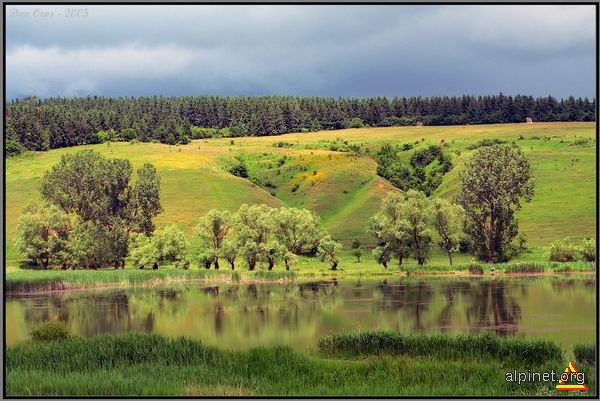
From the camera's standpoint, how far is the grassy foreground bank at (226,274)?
199 ft

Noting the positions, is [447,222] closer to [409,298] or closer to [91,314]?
[409,298]

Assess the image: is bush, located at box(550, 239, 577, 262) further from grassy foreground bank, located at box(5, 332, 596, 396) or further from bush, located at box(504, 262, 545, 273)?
grassy foreground bank, located at box(5, 332, 596, 396)

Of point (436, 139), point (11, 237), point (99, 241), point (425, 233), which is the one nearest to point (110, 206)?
point (99, 241)

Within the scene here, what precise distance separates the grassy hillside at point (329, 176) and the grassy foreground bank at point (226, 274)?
16.3m

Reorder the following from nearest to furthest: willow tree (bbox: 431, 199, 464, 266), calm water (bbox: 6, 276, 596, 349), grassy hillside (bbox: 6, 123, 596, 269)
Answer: calm water (bbox: 6, 276, 596, 349) → willow tree (bbox: 431, 199, 464, 266) → grassy hillside (bbox: 6, 123, 596, 269)

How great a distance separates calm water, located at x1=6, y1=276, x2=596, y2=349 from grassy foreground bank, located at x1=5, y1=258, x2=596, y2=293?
6.72 ft

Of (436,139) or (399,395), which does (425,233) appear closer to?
(399,395)

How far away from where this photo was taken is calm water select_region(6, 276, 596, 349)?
3716 centimetres

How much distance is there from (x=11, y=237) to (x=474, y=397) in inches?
3386

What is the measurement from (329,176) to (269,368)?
382 ft

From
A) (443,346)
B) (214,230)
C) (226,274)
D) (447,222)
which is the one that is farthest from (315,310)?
(447,222)

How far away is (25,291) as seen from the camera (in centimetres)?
5912

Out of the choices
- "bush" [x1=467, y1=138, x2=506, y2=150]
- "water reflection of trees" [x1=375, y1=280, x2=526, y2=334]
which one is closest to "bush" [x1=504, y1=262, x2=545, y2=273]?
"water reflection of trees" [x1=375, y1=280, x2=526, y2=334]

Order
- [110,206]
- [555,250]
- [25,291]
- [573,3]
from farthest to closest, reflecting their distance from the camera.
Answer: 1. [110,206]
2. [555,250]
3. [25,291]
4. [573,3]
